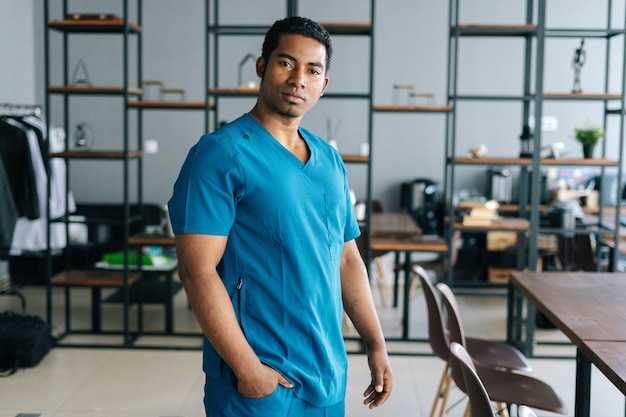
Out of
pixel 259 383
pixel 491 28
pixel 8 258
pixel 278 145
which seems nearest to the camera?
pixel 259 383

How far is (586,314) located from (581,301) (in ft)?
0.82

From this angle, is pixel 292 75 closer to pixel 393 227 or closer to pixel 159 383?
pixel 159 383

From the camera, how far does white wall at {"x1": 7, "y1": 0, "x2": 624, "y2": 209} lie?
884cm

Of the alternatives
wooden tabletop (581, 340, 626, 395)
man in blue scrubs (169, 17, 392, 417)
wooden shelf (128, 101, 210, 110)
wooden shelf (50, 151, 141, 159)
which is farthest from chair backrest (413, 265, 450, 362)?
wooden shelf (50, 151, 141, 159)

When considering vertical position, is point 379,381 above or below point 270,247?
below

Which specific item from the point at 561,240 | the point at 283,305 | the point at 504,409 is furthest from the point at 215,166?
the point at 561,240

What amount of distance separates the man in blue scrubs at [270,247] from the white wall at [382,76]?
7119 mm

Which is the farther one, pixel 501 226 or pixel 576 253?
pixel 576 253

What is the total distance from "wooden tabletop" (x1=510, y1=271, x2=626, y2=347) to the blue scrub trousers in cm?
128

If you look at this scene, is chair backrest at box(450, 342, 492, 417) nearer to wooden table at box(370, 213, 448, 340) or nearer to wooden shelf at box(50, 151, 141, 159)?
wooden table at box(370, 213, 448, 340)

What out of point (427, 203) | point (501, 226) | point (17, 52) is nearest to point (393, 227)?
point (501, 226)

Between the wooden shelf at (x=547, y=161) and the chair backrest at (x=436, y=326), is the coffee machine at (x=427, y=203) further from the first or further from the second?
the chair backrest at (x=436, y=326)

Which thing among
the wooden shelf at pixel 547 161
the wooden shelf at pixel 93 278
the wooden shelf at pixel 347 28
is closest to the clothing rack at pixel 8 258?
the wooden shelf at pixel 93 278

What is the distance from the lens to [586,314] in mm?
3049
